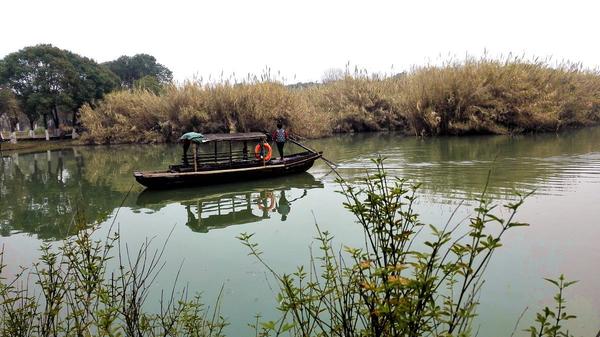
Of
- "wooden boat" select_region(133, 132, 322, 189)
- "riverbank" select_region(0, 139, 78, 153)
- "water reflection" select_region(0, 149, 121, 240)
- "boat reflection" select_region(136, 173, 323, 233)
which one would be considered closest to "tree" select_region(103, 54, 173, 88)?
"riverbank" select_region(0, 139, 78, 153)

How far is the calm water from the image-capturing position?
467 centimetres

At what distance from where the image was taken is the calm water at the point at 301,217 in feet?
15.3

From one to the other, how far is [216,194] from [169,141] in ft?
61.5

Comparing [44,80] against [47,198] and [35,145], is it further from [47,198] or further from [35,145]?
[47,198]

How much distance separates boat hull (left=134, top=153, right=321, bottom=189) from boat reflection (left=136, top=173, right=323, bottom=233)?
18cm

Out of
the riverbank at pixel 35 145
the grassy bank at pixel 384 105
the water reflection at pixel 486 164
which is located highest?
the grassy bank at pixel 384 105

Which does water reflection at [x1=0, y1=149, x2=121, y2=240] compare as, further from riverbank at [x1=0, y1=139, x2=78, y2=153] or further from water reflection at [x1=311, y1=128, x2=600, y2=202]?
riverbank at [x1=0, y1=139, x2=78, y2=153]

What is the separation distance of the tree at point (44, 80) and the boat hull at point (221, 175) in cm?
2561

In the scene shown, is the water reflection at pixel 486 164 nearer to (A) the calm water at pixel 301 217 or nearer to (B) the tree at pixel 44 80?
(A) the calm water at pixel 301 217

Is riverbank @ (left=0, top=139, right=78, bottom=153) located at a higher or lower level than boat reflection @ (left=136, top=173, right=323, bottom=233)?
higher

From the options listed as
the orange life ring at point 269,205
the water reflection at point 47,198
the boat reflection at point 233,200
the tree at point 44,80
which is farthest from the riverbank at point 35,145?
the orange life ring at point 269,205

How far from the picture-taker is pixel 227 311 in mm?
4418

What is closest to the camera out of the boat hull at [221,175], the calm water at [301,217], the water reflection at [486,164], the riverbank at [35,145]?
the calm water at [301,217]

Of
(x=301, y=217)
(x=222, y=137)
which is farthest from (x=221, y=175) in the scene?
(x=301, y=217)
